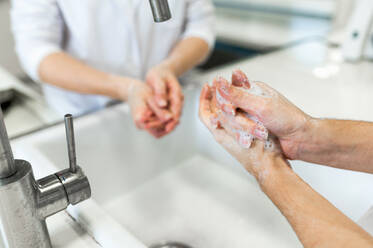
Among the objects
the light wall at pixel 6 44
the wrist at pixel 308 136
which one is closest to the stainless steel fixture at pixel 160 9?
the wrist at pixel 308 136

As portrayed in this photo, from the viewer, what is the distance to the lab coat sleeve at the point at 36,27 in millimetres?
670

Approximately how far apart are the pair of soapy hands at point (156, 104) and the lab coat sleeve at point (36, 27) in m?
0.22

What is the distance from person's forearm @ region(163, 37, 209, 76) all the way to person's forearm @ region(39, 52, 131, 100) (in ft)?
0.47

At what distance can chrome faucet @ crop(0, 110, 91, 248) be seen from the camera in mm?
305

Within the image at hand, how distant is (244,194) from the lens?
26.7 inches

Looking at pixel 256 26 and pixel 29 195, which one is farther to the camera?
pixel 256 26

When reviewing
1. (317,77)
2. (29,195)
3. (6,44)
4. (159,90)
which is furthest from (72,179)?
(6,44)

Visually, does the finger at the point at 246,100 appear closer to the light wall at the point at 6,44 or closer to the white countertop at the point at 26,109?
the white countertop at the point at 26,109

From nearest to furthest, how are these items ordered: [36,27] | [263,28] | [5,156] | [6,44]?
[5,156]
[36,27]
[263,28]
[6,44]

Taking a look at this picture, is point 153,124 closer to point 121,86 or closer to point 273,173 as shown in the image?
point 121,86

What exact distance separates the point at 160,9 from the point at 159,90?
1.05ft

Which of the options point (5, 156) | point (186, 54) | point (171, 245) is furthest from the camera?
point (186, 54)

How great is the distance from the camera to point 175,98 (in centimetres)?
62

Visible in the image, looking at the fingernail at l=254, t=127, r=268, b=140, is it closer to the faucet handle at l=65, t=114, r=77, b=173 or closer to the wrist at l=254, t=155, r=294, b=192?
the wrist at l=254, t=155, r=294, b=192
